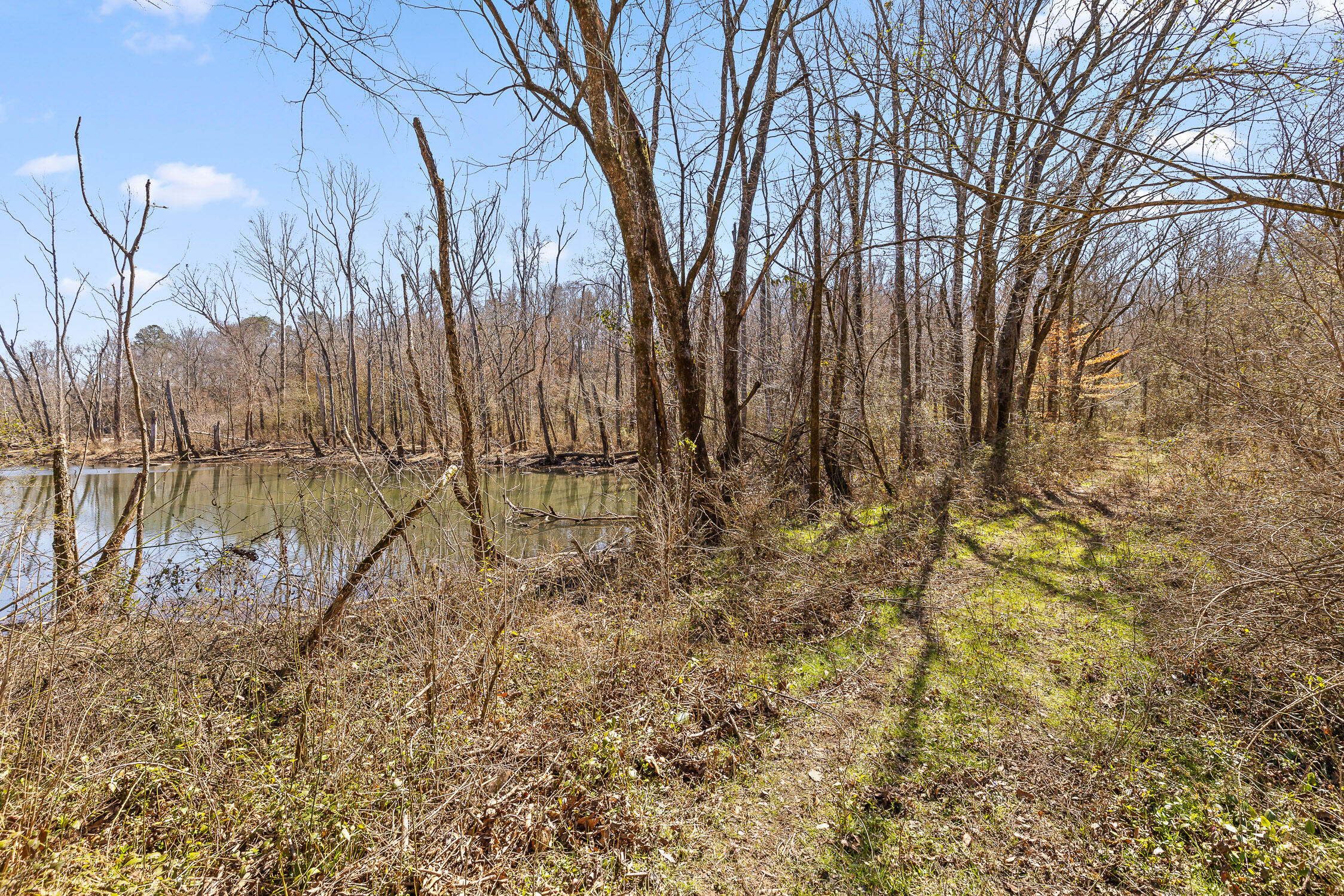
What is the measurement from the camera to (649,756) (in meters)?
3.52

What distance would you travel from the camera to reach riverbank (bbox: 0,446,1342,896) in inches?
103

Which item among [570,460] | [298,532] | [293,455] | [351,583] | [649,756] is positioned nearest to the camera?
[649,756]

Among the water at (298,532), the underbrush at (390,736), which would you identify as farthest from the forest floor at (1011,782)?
the water at (298,532)

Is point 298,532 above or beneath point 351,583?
above

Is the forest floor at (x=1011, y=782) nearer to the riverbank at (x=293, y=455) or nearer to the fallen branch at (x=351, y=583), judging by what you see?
the fallen branch at (x=351, y=583)

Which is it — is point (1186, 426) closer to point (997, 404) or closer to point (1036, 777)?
point (997, 404)

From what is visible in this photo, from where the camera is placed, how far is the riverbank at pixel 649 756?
2.61 metres

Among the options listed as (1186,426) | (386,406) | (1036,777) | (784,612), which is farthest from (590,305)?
(1036,777)

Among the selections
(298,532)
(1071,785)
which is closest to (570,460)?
(298,532)

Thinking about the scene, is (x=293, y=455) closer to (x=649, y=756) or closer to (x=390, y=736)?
(x=390, y=736)

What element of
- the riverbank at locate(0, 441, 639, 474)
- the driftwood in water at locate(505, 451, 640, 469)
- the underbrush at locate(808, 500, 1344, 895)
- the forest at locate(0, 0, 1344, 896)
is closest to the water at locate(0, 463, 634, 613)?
the forest at locate(0, 0, 1344, 896)

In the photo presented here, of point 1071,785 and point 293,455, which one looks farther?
point 293,455

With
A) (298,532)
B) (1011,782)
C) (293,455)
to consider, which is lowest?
(1011,782)

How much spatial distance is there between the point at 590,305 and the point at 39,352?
3070cm
